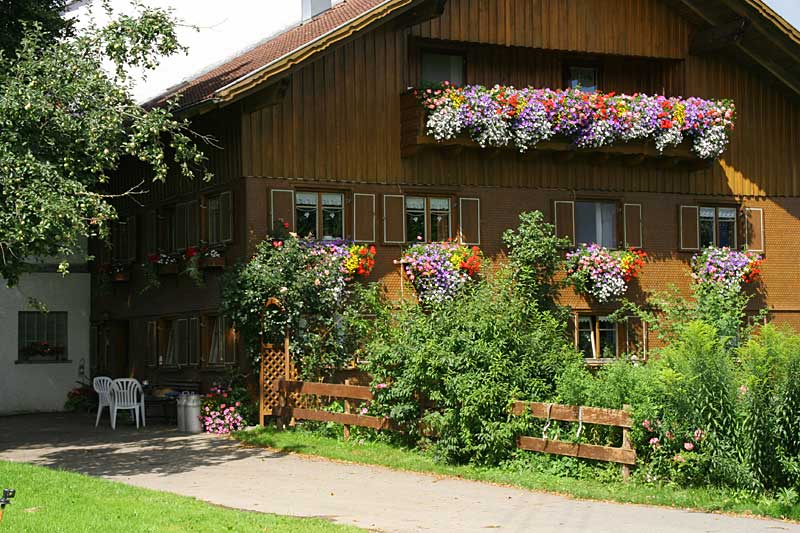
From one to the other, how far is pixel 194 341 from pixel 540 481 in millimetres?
12373

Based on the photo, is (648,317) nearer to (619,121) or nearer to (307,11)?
(619,121)

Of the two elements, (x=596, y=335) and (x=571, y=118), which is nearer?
(x=571, y=118)

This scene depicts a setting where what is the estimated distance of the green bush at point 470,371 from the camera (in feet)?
54.3

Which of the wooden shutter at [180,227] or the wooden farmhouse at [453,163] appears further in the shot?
the wooden shutter at [180,227]

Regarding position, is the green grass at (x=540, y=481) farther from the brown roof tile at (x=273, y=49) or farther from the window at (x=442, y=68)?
the window at (x=442, y=68)

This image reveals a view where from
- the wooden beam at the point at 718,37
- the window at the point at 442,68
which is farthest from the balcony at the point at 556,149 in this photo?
the wooden beam at the point at 718,37

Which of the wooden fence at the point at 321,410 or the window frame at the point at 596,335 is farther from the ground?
the window frame at the point at 596,335

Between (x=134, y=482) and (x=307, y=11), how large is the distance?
17.6 meters

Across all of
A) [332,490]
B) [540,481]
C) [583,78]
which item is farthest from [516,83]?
[332,490]

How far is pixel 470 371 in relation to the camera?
55.8ft

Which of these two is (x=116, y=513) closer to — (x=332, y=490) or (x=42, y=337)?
(x=332, y=490)

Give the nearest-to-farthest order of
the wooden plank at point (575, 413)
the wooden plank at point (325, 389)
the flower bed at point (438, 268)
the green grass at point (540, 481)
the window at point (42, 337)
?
1. the green grass at point (540, 481)
2. the wooden plank at point (575, 413)
3. the wooden plank at point (325, 389)
4. the flower bed at point (438, 268)
5. the window at point (42, 337)

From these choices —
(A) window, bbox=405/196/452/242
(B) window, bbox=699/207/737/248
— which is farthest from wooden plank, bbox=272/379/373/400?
(B) window, bbox=699/207/737/248

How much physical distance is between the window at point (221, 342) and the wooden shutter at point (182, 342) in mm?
972
